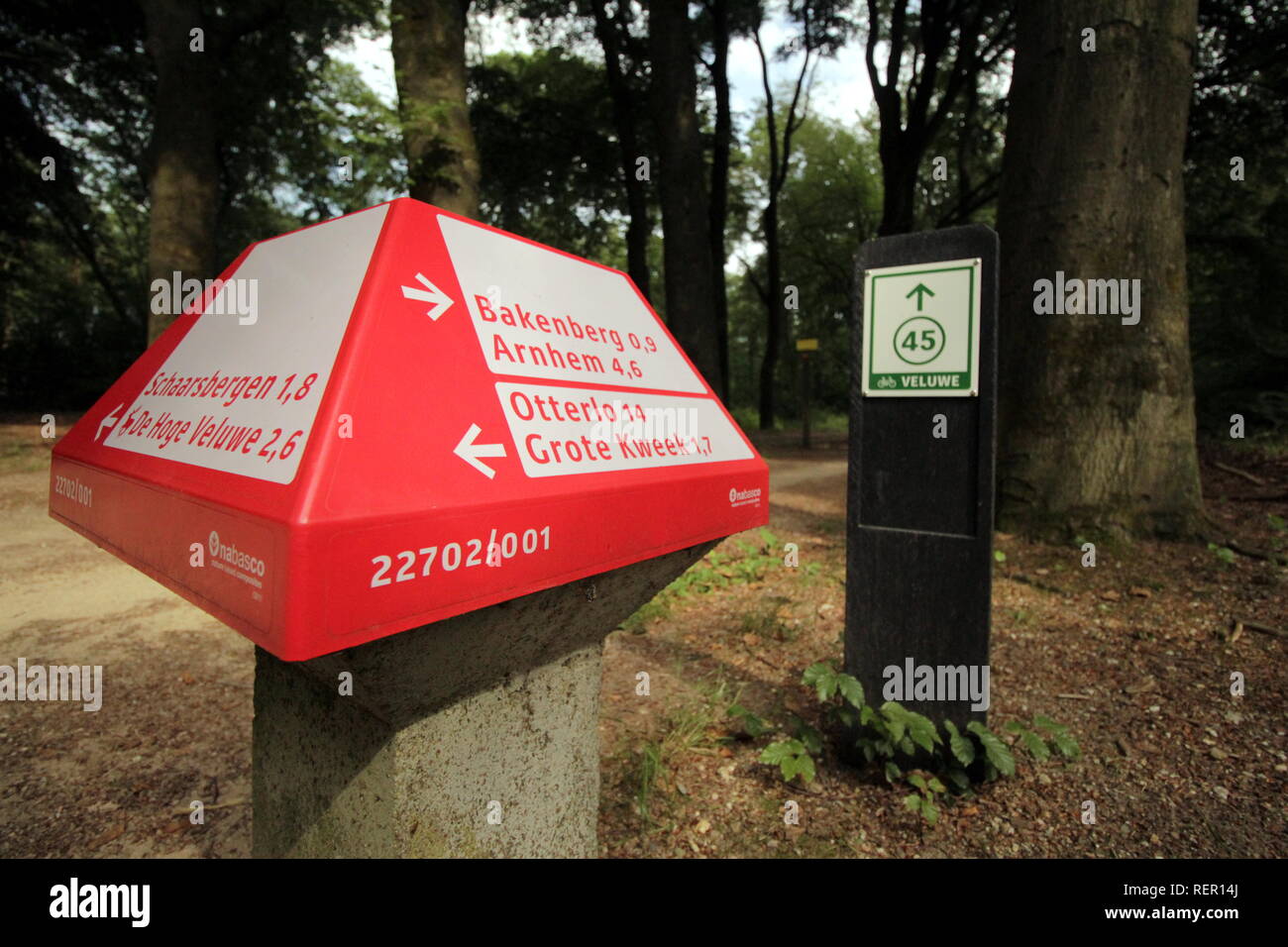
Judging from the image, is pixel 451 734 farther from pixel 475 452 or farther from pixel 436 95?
pixel 436 95

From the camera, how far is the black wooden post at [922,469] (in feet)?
7.78

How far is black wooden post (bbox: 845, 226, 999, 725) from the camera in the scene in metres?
2.37

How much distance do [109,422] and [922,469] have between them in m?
2.35

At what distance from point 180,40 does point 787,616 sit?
29.6 ft

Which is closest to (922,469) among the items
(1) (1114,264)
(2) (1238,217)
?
(1) (1114,264)

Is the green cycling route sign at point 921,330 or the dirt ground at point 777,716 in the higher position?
the green cycling route sign at point 921,330

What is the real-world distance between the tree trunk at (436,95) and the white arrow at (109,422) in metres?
4.32

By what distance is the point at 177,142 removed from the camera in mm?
8094

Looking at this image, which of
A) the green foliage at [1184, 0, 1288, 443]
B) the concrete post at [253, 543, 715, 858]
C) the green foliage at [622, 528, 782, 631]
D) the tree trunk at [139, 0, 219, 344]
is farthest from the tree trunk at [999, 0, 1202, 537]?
the tree trunk at [139, 0, 219, 344]

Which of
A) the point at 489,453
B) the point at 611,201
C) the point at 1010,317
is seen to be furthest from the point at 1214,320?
the point at 611,201

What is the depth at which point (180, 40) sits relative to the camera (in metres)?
8.01

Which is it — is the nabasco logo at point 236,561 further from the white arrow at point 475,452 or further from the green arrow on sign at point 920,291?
the green arrow on sign at point 920,291

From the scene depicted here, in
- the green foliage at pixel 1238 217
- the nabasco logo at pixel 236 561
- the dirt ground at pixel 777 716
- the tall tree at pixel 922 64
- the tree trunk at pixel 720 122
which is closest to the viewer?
the nabasco logo at pixel 236 561

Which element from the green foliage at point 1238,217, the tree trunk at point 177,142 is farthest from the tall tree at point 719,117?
the tree trunk at point 177,142
